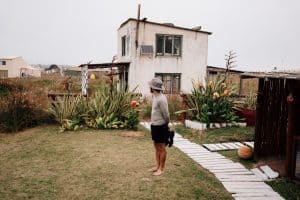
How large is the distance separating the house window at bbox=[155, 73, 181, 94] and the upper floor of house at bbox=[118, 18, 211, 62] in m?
1.17

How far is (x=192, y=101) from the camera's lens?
13.3 metres

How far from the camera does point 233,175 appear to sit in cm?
750

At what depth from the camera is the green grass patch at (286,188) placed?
6.32 meters

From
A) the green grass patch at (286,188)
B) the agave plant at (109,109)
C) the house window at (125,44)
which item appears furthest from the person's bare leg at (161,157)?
the house window at (125,44)

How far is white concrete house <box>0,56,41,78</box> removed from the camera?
226 ft

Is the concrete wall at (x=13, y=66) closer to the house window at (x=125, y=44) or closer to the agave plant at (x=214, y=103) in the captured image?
the house window at (x=125, y=44)

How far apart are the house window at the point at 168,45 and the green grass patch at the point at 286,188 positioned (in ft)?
52.3

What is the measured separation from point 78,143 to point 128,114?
277 cm

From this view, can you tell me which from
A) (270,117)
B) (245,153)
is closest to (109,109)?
(245,153)

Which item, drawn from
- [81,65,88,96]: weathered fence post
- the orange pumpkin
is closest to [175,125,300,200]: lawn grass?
the orange pumpkin

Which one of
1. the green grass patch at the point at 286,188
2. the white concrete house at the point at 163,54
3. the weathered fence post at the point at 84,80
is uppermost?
the white concrete house at the point at 163,54

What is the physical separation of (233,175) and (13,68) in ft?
230

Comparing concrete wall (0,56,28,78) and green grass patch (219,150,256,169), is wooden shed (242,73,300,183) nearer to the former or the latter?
green grass patch (219,150,256,169)

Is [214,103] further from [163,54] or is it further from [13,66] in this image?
[13,66]
